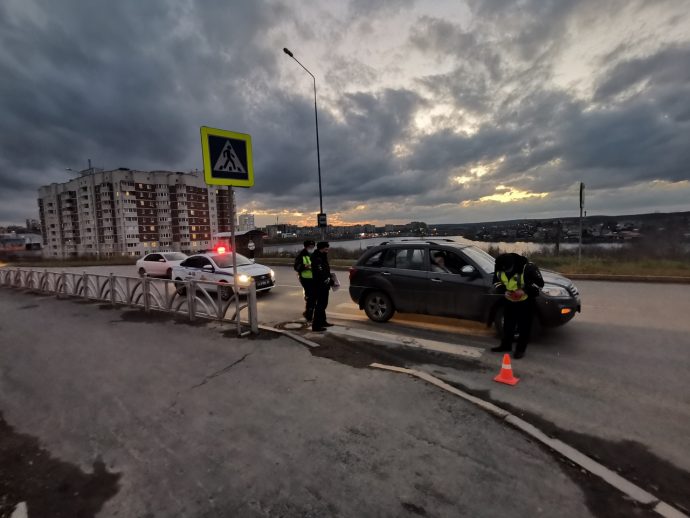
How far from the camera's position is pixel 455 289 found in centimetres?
607

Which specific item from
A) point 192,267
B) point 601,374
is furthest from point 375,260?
point 192,267

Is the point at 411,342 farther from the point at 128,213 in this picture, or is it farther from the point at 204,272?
the point at 128,213

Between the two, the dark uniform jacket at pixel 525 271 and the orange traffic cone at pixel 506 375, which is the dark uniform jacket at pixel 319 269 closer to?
the dark uniform jacket at pixel 525 271

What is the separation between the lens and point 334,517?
220 cm

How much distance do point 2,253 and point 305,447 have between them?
54.9m

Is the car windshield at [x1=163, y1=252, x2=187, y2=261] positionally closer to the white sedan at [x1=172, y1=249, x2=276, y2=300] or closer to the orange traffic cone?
the white sedan at [x1=172, y1=249, x2=276, y2=300]

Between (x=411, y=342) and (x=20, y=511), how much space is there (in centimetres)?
483

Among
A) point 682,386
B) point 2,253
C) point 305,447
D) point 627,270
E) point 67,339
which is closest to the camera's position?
point 305,447

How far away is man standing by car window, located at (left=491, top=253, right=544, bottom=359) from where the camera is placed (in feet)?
16.0

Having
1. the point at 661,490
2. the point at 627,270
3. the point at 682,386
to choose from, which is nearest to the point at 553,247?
the point at 627,270

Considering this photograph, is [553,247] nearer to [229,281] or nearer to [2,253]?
[229,281]

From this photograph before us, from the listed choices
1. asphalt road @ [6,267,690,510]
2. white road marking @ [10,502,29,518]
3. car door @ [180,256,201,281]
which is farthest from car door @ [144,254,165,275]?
white road marking @ [10,502,29,518]

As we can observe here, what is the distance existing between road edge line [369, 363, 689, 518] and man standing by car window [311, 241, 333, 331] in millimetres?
2924

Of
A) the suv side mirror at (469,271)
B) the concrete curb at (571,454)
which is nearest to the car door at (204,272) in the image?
the suv side mirror at (469,271)
